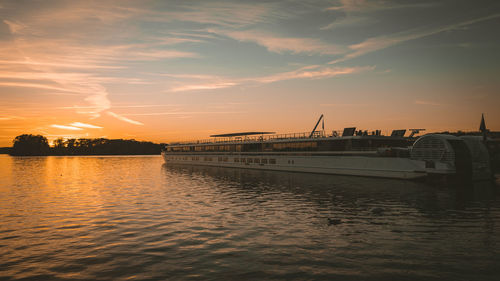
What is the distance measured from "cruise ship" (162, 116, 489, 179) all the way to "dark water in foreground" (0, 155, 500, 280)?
16757 mm

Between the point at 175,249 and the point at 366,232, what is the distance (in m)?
10.9

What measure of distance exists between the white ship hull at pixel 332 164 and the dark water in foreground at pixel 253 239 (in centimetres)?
1820

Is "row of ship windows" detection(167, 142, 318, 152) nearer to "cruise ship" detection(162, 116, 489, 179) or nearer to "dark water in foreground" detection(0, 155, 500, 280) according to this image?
"cruise ship" detection(162, 116, 489, 179)

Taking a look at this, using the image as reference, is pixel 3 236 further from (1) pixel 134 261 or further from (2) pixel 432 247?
(2) pixel 432 247

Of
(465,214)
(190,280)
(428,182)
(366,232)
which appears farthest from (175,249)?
(428,182)

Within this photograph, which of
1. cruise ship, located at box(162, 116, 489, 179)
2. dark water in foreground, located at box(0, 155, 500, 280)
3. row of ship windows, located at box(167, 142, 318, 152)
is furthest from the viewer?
row of ship windows, located at box(167, 142, 318, 152)

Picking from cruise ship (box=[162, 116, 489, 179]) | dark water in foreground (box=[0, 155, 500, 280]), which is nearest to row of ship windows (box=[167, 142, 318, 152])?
cruise ship (box=[162, 116, 489, 179])

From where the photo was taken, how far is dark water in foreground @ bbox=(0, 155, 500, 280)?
12.4 metres

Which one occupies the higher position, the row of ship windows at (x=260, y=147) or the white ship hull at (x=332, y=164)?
the row of ship windows at (x=260, y=147)

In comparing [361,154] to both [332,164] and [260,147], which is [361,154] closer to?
[332,164]

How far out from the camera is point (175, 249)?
15242 millimetres

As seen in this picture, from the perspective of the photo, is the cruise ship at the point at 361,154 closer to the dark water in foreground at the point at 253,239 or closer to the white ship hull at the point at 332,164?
the white ship hull at the point at 332,164

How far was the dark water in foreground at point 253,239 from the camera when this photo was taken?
40.5 ft

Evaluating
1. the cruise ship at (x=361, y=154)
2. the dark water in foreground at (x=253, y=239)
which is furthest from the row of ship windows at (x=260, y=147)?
the dark water in foreground at (x=253, y=239)
